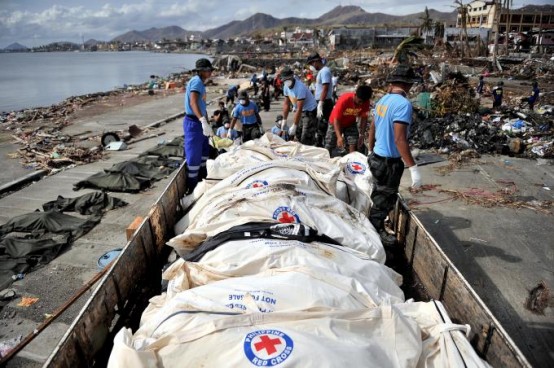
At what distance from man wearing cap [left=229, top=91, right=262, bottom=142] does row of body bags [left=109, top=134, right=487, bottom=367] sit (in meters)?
4.37

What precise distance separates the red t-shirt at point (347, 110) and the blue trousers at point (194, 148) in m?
2.01

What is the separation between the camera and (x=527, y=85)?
16.8m

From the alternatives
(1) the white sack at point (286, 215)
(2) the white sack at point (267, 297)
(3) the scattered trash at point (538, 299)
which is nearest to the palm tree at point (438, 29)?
(3) the scattered trash at point (538, 299)

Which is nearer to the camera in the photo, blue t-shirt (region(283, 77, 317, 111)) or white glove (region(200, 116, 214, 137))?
white glove (region(200, 116, 214, 137))

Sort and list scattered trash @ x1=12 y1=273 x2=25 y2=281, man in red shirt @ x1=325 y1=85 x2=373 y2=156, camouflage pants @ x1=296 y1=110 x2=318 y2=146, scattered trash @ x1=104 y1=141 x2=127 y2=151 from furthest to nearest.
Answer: scattered trash @ x1=104 y1=141 x2=127 y2=151, camouflage pants @ x1=296 y1=110 x2=318 y2=146, man in red shirt @ x1=325 y1=85 x2=373 y2=156, scattered trash @ x1=12 y1=273 x2=25 y2=281

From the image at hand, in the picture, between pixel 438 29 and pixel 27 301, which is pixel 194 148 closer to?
pixel 27 301

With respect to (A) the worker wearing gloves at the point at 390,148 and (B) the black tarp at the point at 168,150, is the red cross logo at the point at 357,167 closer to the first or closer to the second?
(A) the worker wearing gloves at the point at 390,148

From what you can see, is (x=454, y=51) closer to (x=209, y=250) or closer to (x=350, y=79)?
(x=350, y=79)

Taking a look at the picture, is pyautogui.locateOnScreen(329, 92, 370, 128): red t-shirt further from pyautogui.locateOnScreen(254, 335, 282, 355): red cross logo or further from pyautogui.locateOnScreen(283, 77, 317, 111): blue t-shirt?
pyautogui.locateOnScreen(254, 335, 282, 355): red cross logo

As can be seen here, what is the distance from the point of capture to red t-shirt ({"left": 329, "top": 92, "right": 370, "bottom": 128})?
5479mm

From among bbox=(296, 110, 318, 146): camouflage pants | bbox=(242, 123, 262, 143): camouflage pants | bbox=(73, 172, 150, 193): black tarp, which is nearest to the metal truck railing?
bbox=(73, 172, 150, 193): black tarp

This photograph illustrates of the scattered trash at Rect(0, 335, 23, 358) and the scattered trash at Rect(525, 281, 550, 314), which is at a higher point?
the scattered trash at Rect(0, 335, 23, 358)

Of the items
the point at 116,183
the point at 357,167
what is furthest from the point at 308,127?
the point at 116,183

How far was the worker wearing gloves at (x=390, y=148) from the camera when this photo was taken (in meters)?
3.42
